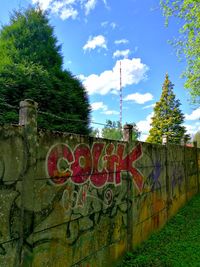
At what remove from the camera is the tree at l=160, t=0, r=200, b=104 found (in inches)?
395

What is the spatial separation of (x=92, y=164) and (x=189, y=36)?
9441 mm

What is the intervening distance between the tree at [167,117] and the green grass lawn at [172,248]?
25.9m

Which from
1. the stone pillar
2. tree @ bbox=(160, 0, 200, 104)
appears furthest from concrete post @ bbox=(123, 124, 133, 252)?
tree @ bbox=(160, 0, 200, 104)

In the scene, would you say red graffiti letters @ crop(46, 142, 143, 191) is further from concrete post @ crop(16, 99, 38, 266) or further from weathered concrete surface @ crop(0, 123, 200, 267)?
concrete post @ crop(16, 99, 38, 266)

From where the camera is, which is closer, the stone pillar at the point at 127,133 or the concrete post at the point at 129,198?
the concrete post at the point at 129,198

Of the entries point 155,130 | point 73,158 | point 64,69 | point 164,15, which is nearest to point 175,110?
point 155,130

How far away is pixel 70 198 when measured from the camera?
2.57m

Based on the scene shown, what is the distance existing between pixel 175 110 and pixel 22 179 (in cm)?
3147

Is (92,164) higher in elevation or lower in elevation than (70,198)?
higher

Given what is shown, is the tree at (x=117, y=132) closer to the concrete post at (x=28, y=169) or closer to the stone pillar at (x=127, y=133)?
the stone pillar at (x=127, y=133)

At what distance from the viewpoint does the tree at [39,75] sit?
5.36m

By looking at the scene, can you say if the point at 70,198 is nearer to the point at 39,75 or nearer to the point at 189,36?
the point at 39,75

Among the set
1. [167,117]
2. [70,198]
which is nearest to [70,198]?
[70,198]

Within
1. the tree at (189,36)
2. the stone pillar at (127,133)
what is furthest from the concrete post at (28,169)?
the tree at (189,36)
